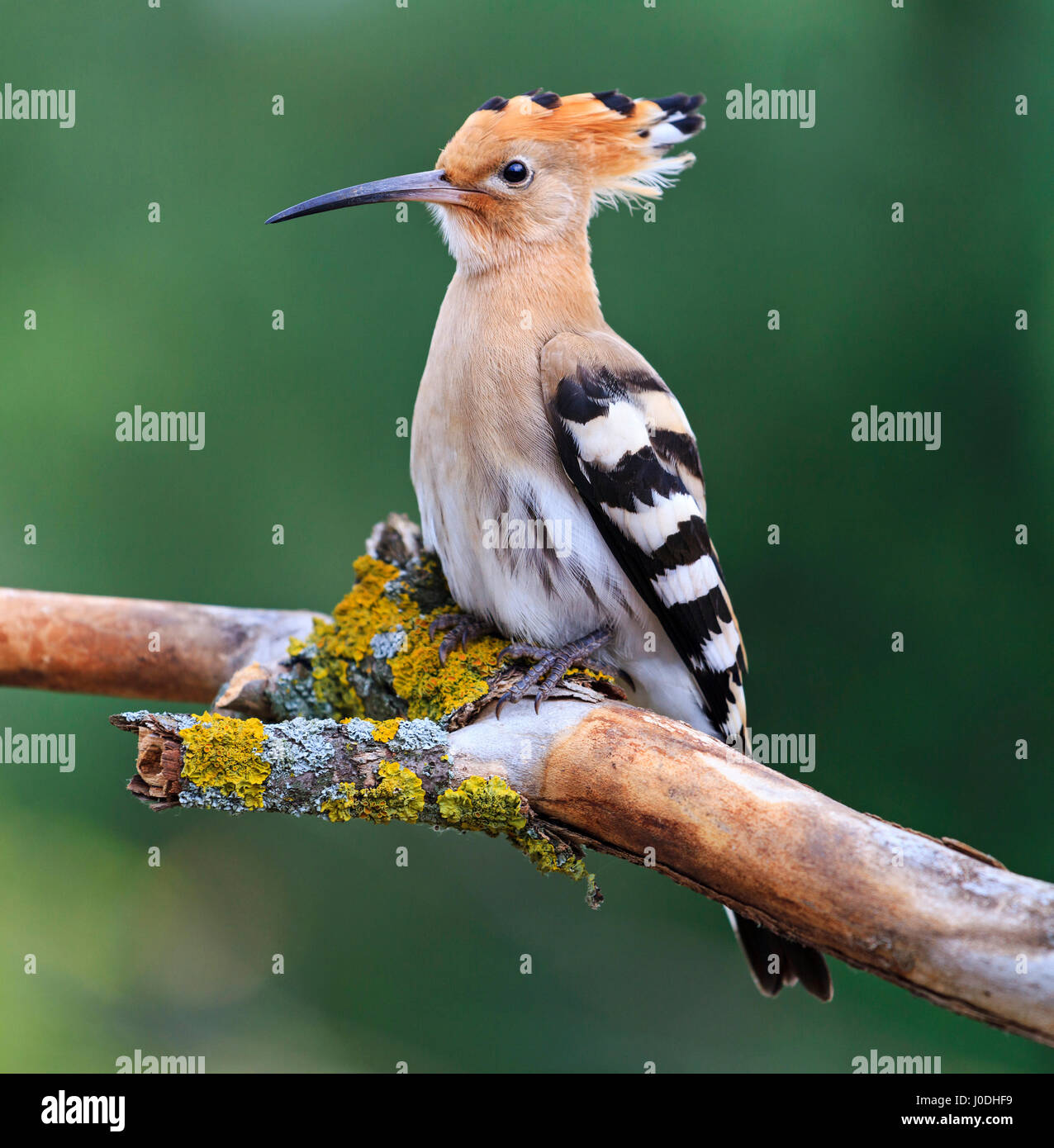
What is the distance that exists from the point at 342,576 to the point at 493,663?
3.60ft

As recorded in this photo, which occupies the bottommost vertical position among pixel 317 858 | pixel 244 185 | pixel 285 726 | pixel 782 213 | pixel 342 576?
pixel 317 858

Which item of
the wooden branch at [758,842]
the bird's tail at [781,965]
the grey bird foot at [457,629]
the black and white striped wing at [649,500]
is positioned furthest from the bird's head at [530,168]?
the bird's tail at [781,965]

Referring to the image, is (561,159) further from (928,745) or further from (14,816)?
(14,816)

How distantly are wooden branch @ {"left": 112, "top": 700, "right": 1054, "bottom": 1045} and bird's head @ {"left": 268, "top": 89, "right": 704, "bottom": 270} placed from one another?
757 mm

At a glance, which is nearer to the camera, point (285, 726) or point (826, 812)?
point (826, 812)

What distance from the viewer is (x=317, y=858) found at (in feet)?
9.05

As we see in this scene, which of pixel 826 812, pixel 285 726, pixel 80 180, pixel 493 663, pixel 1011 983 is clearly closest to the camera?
pixel 1011 983

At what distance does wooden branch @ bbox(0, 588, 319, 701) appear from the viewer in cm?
200

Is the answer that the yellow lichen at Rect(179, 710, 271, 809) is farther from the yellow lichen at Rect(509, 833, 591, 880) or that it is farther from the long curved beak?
the long curved beak

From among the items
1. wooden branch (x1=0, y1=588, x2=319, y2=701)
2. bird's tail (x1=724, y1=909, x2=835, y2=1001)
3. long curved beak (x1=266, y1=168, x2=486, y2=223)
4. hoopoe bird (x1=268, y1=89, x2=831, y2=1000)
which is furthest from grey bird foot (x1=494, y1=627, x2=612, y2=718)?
long curved beak (x1=266, y1=168, x2=486, y2=223)

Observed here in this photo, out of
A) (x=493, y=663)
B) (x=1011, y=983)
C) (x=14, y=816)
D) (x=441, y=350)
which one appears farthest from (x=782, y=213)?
(x=14, y=816)

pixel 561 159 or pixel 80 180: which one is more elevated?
pixel 80 180

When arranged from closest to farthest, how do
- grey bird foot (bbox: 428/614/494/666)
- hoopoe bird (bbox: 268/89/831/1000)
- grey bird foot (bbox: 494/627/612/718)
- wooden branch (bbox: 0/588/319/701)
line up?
grey bird foot (bbox: 494/627/612/718) → hoopoe bird (bbox: 268/89/831/1000) → grey bird foot (bbox: 428/614/494/666) → wooden branch (bbox: 0/588/319/701)

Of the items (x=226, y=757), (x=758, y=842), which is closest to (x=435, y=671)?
(x=226, y=757)
